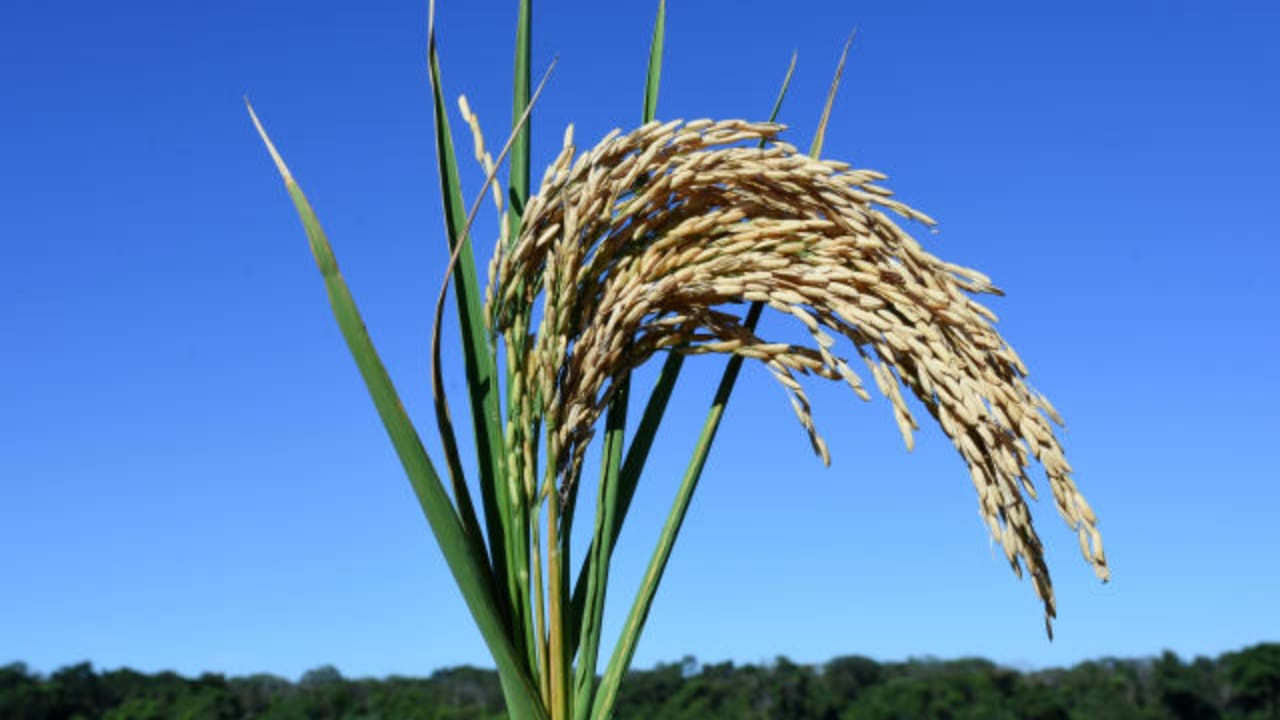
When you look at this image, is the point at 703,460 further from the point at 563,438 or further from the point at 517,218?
the point at 517,218

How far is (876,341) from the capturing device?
180cm

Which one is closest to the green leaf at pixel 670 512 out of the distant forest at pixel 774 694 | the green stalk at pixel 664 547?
the green stalk at pixel 664 547

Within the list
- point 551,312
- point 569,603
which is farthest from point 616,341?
point 569,603

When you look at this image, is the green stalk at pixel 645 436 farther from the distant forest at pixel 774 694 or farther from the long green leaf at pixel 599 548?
the distant forest at pixel 774 694

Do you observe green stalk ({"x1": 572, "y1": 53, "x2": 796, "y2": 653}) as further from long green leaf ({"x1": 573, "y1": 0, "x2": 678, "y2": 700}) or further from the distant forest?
the distant forest

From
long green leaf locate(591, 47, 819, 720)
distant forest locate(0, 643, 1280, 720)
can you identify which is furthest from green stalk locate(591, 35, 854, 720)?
distant forest locate(0, 643, 1280, 720)

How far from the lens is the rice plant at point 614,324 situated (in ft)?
5.91

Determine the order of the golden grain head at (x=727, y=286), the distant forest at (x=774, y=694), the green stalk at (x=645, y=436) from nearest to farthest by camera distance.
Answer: the golden grain head at (x=727, y=286), the green stalk at (x=645, y=436), the distant forest at (x=774, y=694)

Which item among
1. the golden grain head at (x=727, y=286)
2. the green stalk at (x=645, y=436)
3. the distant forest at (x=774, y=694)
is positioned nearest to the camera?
the golden grain head at (x=727, y=286)

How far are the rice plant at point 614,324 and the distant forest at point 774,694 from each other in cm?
1872

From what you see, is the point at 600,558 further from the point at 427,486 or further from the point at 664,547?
the point at 427,486

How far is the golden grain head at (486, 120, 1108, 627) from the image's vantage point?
1770 millimetres

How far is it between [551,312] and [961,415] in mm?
648

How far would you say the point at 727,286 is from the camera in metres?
1.86
